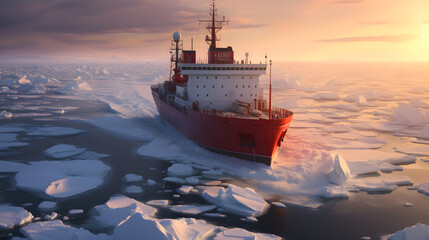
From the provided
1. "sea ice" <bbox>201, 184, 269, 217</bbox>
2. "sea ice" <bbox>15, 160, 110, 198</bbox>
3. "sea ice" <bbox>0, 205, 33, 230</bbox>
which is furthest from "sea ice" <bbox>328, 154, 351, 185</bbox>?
"sea ice" <bbox>0, 205, 33, 230</bbox>

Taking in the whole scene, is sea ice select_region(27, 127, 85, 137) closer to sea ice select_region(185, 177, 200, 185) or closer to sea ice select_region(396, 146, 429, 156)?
sea ice select_region(185, 177, 200, 185)

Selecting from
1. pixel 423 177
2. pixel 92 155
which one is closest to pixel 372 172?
pixel 423 177

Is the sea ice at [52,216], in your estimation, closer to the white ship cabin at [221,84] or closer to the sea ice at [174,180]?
the sea ice at [174,180]

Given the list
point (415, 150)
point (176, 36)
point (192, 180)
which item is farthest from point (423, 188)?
point (176, 36)

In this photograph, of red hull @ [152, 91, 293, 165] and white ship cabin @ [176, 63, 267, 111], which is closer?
red hull @ [152, 91, 293, 165]

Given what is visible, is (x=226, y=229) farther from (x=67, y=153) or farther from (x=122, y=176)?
(x=67, y=153)

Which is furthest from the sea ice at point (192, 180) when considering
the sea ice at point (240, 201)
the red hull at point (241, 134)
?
the red hull at point (241, 134)
